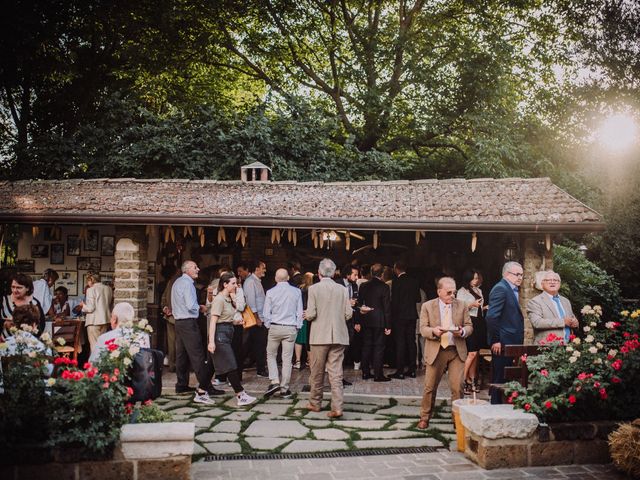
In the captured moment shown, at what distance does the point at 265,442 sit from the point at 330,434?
740 mm

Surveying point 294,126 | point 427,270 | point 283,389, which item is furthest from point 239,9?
point 283,389

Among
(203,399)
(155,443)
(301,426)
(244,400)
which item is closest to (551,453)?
(301,426)

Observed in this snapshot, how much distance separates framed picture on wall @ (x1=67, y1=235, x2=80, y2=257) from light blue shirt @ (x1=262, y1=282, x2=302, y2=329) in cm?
498

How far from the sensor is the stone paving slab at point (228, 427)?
620cm

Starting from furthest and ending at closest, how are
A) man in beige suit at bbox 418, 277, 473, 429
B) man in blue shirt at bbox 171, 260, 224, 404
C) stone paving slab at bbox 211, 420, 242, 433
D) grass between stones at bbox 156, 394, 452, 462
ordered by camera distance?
man in blue shirt at bbox 171, 260, 224, 404 < stone paving slab at bbox 211, 420, 242, 433 < man in beige suit at bbox 418, 277, 473, 429 < grass between stones at bbox 156, 394, 452, 462

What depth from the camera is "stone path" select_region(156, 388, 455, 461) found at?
5688mm

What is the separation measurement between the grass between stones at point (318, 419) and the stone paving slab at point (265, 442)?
3cm

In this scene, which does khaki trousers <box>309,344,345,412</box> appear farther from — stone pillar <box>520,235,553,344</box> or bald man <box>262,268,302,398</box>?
stone pillar <box>520,235,553,344</box>

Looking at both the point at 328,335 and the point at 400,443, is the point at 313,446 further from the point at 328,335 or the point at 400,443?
the point at 328,335

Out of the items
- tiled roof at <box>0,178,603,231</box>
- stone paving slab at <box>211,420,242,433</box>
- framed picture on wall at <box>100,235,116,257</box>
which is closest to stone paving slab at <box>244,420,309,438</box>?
stone paving slab at <box>211,420,242,433</box>

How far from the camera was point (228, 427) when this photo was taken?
20.8ft

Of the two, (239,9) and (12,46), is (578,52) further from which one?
(12,46)

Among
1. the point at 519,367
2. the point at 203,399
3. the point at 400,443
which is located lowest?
the point at 400,443

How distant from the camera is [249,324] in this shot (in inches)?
343
